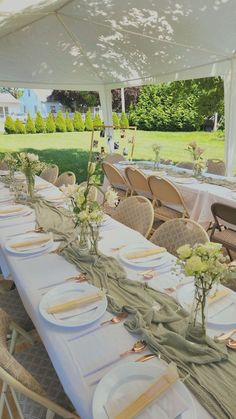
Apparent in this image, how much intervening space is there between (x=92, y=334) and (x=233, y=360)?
53 centimetres

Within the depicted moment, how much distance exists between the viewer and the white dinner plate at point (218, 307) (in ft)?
4.30

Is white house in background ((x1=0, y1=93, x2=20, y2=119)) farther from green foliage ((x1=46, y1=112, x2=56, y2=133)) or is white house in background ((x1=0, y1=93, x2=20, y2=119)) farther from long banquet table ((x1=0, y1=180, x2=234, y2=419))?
long banquet table ((x1=0, y1=180, x2=234, y2=419))

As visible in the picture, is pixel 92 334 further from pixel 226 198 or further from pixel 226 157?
pixel 226 157

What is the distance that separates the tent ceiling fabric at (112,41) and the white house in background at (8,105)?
20.2 m

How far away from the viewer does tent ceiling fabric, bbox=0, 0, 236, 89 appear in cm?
410

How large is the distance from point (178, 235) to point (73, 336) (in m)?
1.20

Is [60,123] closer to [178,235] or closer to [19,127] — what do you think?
[19,127]

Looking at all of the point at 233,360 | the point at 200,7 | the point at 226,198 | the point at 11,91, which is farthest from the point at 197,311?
the point at 11,91

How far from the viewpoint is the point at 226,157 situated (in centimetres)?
568

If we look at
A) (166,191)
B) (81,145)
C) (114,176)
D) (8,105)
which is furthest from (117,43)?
(8,105)

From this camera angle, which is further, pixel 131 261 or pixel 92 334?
pixel 131 261

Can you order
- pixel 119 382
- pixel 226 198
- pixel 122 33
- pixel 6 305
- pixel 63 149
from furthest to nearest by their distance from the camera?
pixel 63 149
pixel 122 33
pixel 226 198
pixel 6 305
pixel 119 382

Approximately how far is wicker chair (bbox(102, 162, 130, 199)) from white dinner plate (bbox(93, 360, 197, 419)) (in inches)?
167

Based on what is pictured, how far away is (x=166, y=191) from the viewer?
4.00 metres
